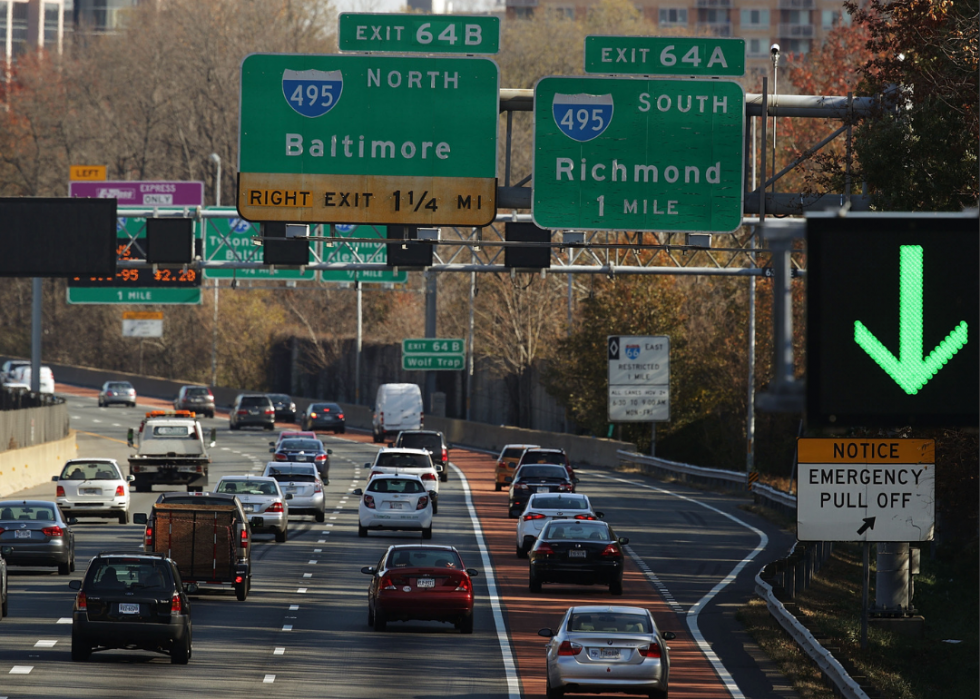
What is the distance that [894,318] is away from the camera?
26.3 ft

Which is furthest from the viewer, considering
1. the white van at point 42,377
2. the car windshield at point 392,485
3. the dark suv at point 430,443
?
the white van at point 42,377

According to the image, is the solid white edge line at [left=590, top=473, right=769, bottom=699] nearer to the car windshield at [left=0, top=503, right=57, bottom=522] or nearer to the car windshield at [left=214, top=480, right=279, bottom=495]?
the car windshield at [left=214, top=480, right=279, bottom=495]

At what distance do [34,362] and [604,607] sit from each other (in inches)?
2155

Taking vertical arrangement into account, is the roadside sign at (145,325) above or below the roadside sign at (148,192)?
below

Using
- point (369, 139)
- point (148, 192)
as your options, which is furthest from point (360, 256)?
point (369, 139)

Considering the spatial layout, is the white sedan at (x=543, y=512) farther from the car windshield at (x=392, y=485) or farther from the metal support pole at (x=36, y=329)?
the metal support pole at (x=36, y=329)

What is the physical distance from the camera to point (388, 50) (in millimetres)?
21266

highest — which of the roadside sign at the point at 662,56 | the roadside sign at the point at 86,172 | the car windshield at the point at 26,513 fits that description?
the roadside sign at the point at 86,172

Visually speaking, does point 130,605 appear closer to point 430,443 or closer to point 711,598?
point 711,598

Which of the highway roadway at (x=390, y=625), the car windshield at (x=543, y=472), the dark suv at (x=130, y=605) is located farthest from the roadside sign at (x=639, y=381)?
the dark suv at (x=130, y=605)

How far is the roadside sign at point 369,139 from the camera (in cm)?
2092

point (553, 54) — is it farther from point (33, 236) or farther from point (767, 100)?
point (767, 100)

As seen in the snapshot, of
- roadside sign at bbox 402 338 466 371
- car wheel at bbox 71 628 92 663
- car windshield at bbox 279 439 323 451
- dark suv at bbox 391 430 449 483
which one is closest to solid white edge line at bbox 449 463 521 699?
car wheel at bbox 71 628 92 663

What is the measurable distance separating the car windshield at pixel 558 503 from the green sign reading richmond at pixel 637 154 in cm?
1583
